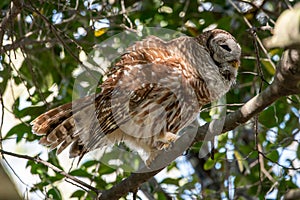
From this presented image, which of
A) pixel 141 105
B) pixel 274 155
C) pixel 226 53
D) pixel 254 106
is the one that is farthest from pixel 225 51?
pixel 254 106

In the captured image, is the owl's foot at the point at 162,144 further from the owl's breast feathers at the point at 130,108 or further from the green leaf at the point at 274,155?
the green leaf at the point at 274,155

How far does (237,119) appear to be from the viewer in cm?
211

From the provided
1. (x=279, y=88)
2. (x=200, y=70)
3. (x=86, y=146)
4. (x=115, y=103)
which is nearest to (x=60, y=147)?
(x=86, y=146)

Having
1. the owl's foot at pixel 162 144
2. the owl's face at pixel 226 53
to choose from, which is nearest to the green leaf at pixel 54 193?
the owl's foot at pixel 162 144

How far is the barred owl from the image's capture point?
2.85 meters

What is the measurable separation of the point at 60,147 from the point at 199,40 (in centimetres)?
91

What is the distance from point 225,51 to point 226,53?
0.01 metres

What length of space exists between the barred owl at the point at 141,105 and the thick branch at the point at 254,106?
1.01 feet

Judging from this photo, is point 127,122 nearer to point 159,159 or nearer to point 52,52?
point 159,159

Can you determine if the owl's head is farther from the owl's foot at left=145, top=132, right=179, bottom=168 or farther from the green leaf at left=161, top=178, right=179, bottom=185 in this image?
the green leaf at left=161, top=178, right=179, bottom=185

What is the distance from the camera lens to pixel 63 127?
2834 millimetres

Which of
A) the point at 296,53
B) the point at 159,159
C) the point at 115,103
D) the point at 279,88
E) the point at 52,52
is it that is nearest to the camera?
the point at 296,53

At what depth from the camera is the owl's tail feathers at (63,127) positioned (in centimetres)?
281

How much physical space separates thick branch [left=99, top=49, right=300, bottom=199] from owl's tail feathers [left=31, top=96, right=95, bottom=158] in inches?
18.5
